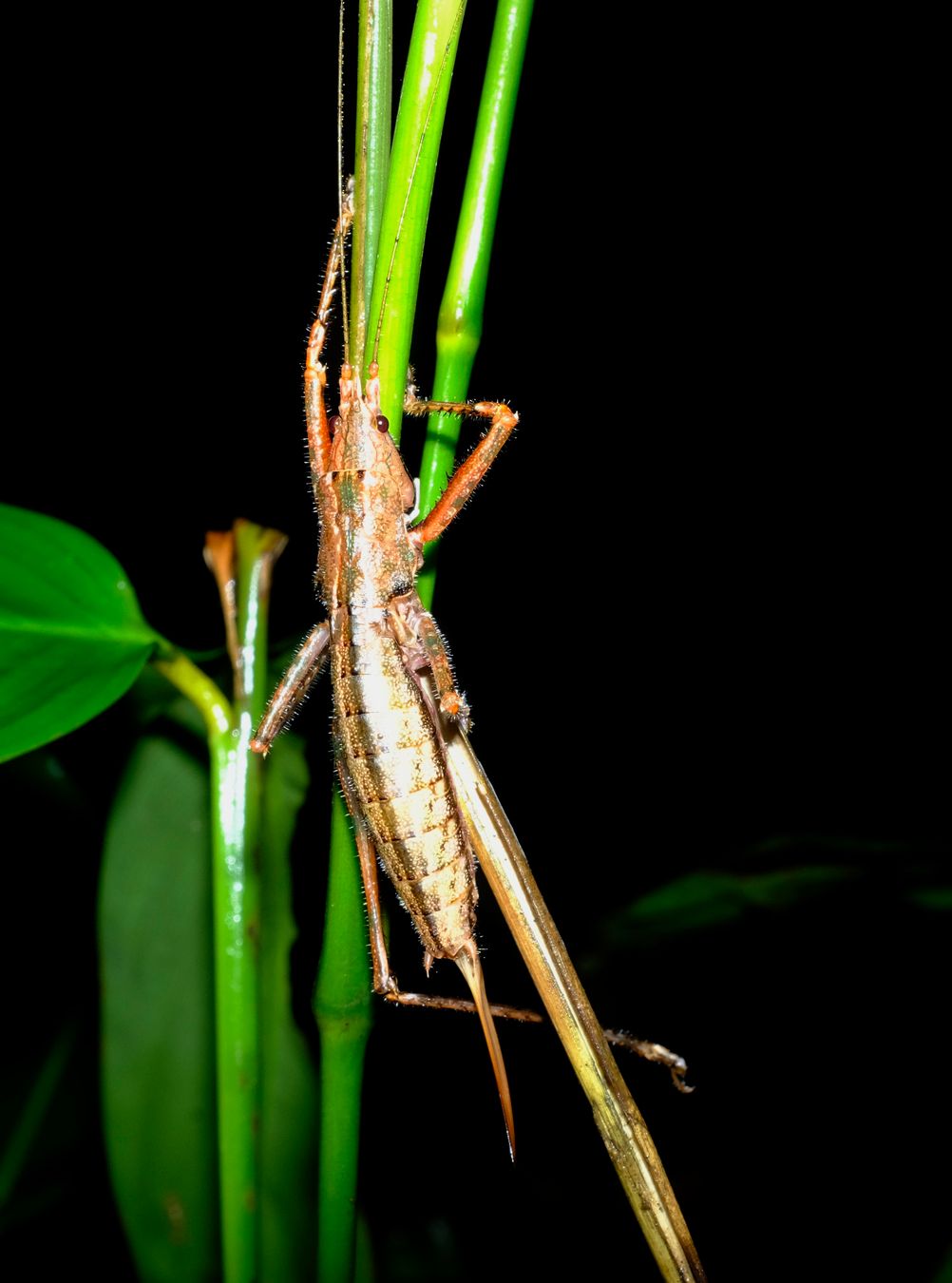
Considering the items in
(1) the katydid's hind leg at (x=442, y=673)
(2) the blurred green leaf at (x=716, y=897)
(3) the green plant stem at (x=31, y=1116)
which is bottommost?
(3) the green plant stem at (x=31, y=1116)

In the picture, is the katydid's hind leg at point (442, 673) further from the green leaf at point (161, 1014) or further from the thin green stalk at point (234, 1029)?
the green leaf at point (161, 1014)

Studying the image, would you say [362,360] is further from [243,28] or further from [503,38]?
[243,28]

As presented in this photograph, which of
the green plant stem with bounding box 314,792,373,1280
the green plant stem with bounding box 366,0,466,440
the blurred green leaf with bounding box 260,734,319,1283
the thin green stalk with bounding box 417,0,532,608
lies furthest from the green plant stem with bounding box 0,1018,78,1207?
the green plant stem with bounding box 366,0,466,440

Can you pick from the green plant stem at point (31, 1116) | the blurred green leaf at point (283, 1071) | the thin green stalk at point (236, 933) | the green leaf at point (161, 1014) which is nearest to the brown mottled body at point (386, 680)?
the thin green stalk at point (236, 933)

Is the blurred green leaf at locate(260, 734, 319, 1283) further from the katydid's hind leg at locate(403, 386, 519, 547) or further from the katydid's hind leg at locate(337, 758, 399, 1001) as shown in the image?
the katydid's hind leg at locate(403, 386, 519, 547)

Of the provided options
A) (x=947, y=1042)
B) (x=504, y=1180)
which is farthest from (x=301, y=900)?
(x=947, y=1042)

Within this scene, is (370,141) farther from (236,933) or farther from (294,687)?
(236,933)

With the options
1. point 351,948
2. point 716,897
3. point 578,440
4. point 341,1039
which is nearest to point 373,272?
point 351,948
